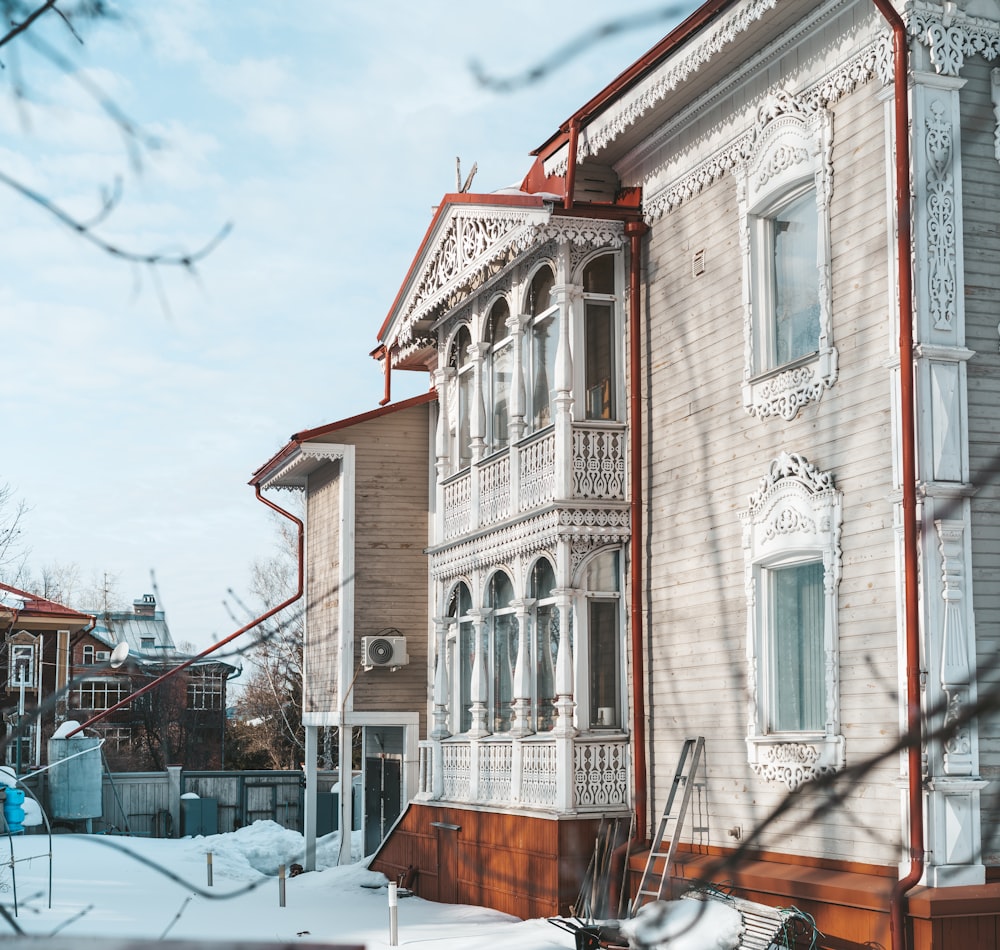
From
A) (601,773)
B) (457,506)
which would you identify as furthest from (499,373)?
(601,773)

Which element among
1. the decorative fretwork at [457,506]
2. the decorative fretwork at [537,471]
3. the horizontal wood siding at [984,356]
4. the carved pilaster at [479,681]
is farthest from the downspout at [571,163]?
the carved pilaster at [479,681]

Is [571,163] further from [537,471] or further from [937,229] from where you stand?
[937,229]

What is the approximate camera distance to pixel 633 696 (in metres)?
14.2

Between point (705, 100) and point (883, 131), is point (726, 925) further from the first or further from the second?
point (705, 100)

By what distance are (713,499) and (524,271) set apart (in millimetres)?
4114

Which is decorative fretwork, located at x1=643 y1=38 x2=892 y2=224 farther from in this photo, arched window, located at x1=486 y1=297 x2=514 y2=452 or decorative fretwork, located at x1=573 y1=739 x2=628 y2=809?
decorative fretwork, located at x1=573 y1=739 x2=628 y2=809

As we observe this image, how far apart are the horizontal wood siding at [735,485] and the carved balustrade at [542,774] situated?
52 cm

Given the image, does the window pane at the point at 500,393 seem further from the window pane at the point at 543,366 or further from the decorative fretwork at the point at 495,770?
the decorative fretwork at the point at 495,770

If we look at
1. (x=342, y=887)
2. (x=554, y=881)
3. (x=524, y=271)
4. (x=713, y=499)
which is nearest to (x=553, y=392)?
(x=524, y=271)

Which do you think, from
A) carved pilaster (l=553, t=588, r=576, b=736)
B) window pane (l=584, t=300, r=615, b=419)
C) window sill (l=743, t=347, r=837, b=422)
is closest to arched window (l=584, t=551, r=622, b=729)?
carved pilaster (l=553, t=588, r=576, b=736)

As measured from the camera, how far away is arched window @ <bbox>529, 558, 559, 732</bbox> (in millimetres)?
15344

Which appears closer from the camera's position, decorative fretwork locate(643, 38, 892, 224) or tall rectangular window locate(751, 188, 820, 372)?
decorative fretwork locate(643, 38, 892, 224)

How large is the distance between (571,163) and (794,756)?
6451mm

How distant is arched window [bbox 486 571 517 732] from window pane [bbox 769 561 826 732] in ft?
15.5
